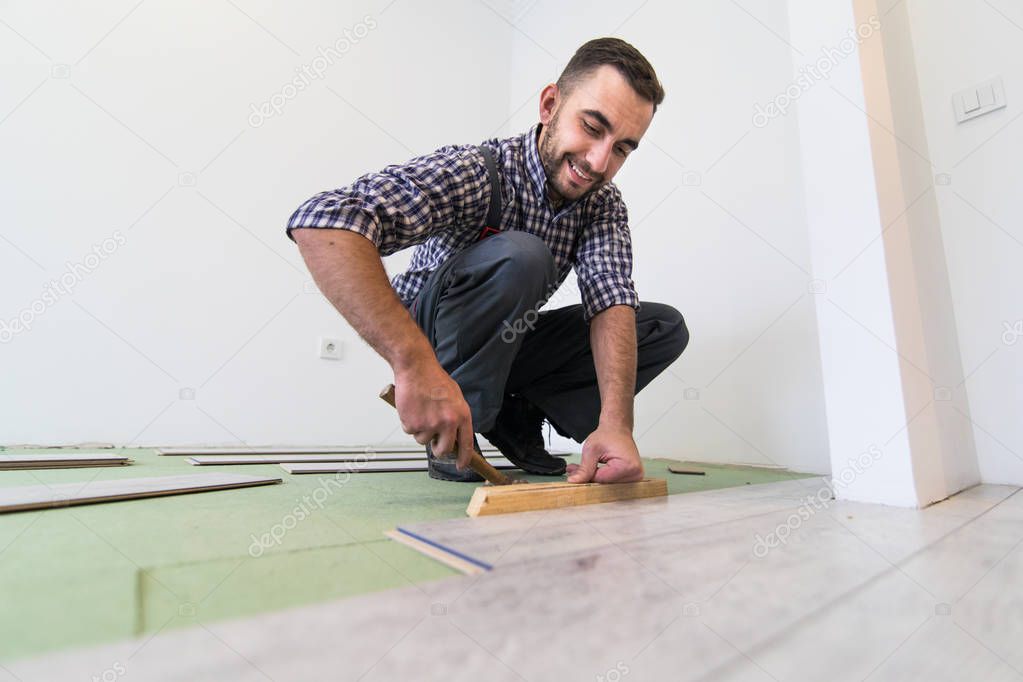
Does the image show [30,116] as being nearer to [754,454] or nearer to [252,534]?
[252,534]

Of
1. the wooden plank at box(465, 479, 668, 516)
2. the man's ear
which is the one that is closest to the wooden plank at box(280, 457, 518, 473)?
the wooden plank at box(465, 479, 668, 516)

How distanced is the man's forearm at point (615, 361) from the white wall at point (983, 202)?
29.4 inches

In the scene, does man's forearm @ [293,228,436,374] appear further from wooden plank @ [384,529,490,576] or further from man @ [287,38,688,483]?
wooden plank @ [384,529,490,576]

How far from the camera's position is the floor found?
Result: 0.30m

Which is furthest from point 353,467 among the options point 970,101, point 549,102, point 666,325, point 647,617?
point 970,101

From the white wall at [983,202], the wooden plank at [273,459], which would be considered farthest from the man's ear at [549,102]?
the wooden plank at [273,459]

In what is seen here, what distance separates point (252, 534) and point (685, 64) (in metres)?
2.24

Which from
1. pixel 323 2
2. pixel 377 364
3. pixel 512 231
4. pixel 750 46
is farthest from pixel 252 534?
pixel 323 2

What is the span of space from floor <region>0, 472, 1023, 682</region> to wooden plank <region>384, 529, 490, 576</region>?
15mm

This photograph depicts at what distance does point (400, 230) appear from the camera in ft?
2.73

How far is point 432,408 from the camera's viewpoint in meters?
0.71

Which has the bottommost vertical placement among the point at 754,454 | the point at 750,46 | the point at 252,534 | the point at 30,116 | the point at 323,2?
the point at 754,454

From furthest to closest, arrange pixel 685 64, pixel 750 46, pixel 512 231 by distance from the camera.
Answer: pixel 685 64
pixel 750 46
pixel 512 231

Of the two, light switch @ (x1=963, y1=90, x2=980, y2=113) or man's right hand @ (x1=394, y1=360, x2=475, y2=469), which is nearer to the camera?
man's right hand @ (x1=394, y1=360, x2=475, y2=469)
